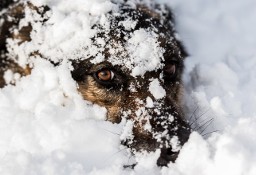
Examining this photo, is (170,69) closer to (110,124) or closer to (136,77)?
(136,77)

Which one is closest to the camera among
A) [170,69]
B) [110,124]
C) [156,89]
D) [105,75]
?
[110,124]

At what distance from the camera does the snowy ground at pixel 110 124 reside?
3.79 metres

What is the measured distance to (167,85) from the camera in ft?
15.8

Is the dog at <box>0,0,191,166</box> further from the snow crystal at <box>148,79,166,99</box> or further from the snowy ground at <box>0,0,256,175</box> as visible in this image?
the snowy ground at <box>0,0,256,175</box>

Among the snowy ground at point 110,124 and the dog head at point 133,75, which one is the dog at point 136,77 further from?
the snowy ground at point 110,124

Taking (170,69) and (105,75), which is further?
(170,69)

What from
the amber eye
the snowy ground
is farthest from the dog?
the snowy ground

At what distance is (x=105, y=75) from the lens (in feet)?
15.2

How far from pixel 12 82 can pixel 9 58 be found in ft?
0.96

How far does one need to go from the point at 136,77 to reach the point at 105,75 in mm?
306

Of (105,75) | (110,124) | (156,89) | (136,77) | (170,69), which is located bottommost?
(110,124)

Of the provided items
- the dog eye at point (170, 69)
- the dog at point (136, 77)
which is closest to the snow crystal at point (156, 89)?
the dog at point (136, 77)

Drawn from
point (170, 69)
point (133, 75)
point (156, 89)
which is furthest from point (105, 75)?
point (170, 69)

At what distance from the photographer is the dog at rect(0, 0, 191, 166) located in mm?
4164
